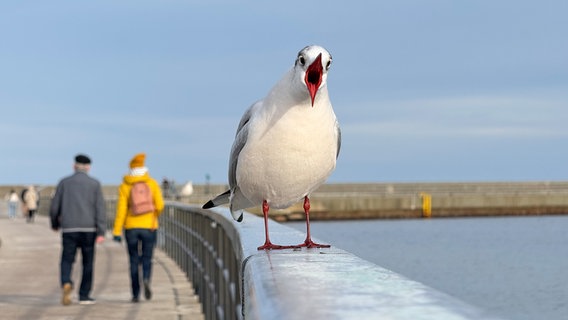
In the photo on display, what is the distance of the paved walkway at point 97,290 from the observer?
462 inches

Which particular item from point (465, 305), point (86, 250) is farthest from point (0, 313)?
point (465, 305)

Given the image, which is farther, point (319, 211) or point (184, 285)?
point (319, 211)

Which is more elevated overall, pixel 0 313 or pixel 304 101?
pixel 304 101

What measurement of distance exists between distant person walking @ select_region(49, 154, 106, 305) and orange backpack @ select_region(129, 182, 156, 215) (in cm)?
37

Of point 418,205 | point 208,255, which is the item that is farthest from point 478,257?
point 208,255

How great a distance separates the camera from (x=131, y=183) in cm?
1256

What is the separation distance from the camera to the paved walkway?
11.7 metres

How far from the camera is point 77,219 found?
12.4 meters

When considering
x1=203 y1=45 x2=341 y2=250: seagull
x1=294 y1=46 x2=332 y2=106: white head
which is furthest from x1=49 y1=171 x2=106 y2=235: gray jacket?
x1=294 y1=46 x2=332 y2=106: white head

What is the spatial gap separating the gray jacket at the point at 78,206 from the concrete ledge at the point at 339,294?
8.99 meters

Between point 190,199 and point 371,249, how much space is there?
44.2 feet

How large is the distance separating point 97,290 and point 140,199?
8.39 feet

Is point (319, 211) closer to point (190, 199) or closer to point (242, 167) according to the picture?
point (190, 199)

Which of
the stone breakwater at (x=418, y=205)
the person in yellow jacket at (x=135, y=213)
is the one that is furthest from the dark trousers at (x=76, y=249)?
the stone breakwater at (x=418, y=205)
